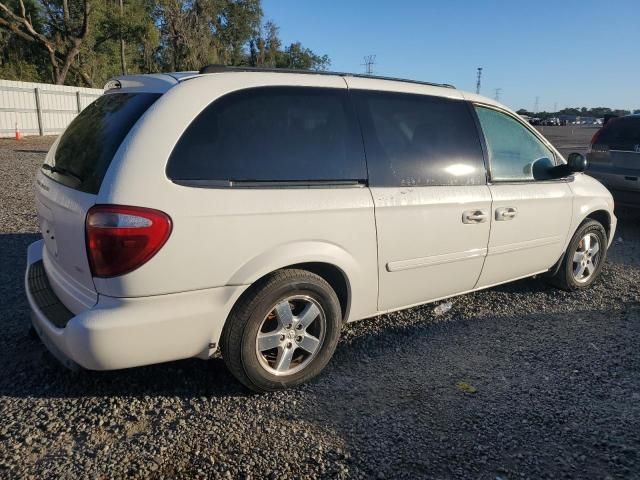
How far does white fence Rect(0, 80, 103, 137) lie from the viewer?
2153 cm

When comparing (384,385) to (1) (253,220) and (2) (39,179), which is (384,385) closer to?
(1) (253,220)

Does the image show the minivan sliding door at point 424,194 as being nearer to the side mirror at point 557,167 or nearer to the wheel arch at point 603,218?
the side mirror at point 557,167

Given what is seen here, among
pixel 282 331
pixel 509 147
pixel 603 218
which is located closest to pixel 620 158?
pixel 603 218

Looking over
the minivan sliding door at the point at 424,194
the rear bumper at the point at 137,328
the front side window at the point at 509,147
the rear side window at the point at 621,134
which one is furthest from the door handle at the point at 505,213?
the rear side window at the point at 621,134

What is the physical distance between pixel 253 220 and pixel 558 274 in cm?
343

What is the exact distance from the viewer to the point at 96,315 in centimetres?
256

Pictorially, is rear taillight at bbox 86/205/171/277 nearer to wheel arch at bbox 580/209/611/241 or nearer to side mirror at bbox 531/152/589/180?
side mirror at bbox 531/152/589/180

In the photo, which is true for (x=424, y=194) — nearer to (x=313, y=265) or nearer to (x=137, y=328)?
(x=313, y=265)

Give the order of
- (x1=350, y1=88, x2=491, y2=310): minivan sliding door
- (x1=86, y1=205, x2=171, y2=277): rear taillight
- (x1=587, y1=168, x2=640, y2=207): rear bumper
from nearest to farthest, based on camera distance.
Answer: (x1=86, y1=205, x2=171, y2=277): rear taillight → (x1=350, y1=88, x2=491, y2=310): minivan sliding door → (x1=587, y1=168, x2=640, y2=207): rear bumper

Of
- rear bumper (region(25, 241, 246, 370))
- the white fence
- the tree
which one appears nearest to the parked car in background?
rear bumper (region(25, 241, 246, 370))

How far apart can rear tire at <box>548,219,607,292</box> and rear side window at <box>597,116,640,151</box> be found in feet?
9.27

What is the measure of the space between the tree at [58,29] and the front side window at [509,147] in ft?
92.2

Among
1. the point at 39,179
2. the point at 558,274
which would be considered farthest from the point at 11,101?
the point at 558,274

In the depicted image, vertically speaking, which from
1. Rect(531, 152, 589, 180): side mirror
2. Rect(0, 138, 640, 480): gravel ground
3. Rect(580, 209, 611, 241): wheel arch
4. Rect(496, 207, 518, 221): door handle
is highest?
Rect(531, 152, 589, 180): side mirror
